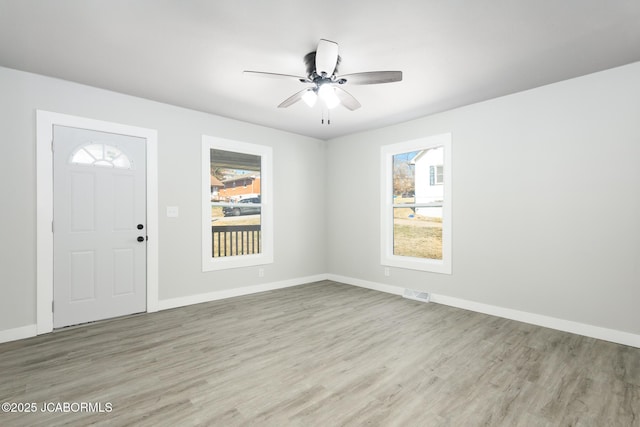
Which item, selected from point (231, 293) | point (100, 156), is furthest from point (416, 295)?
point (100, 156)

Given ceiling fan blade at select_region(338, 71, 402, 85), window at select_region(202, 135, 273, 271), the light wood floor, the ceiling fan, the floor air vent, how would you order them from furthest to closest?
window at select_region(202, 135, 273, 271) < the floor air vent < ceiling fan blade at select_region(338, 71, 402, 85) < the ceiling fan < the light wood floor

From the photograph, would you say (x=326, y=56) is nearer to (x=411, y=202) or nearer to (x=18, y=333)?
(x=411, y=202)

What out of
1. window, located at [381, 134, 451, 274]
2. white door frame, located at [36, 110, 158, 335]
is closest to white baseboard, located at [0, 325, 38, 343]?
white door frame, located at [36, 110, 158, 335]

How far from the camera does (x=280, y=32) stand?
2375mm

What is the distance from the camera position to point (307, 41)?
2.49 metres

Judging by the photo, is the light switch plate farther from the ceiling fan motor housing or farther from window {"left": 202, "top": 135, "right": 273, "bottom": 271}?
the ceiling fan motor housing

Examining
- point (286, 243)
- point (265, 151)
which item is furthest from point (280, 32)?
point (286, 243)

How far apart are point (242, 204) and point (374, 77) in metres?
2.98

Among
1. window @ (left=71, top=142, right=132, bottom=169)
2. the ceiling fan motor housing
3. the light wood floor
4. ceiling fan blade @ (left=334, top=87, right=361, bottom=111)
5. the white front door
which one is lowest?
the light wood floor

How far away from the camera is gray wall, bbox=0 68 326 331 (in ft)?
9.88

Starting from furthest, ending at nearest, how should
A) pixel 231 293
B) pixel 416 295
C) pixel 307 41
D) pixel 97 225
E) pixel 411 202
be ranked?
pixel 411 202
pixel 231 293
pixel 416 295
pixel 97 225
pixel 307 41

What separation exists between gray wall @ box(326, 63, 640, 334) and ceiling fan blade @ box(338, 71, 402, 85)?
1943 mm

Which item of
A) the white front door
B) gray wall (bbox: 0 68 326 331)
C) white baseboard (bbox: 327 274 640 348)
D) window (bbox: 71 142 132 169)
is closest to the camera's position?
white baseboard (bbox: 327 274 640 348)

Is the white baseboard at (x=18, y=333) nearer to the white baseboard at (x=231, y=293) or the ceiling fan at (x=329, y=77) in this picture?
the white baseboard at (x=231, y=293)
